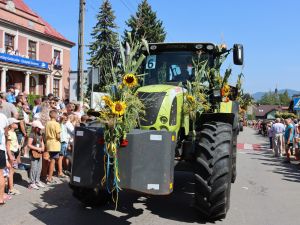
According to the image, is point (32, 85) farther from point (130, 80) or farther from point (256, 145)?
point (130, 80)

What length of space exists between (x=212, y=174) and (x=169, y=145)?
3.07ft

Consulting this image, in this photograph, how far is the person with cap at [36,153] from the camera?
8008 mm

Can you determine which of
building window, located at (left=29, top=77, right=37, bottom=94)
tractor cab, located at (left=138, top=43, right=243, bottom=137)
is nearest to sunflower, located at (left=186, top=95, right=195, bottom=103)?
tractor cab, located at (left=138, top=43, right=243, bottom=137)

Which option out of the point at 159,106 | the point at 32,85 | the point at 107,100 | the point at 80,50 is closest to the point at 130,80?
the point at 107,100

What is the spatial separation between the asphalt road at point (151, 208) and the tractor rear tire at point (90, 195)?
0.49 feet

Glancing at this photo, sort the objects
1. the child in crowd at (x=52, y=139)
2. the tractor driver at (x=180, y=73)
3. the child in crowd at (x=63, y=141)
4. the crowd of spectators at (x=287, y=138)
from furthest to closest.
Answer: the crowd of spectators at (x=287, y=138) → the child in crowd at (x=63, y=141) → the child in crowd at (x=52, y=139) → the tractor driver at (x=180, y=73)

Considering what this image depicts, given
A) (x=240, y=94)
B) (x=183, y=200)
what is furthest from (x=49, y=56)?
(x=183, y=200)

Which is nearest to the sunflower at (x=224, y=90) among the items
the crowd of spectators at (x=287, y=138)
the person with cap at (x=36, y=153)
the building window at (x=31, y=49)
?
the person with cap at (x=36, y=153)

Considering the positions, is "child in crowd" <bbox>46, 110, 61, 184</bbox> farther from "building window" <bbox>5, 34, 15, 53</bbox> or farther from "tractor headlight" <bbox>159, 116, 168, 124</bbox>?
"building window" <bbox>5, 34, 15, 53</bbox>

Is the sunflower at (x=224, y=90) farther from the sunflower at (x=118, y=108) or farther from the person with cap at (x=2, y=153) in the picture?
the person with cap at (x=2, y=153)

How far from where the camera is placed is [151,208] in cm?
661

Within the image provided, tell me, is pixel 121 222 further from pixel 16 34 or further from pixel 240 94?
pixel 16 34

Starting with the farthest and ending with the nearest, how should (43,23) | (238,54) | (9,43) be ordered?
(43,23) < (9,43) < (238,54)

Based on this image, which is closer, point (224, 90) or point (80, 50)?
point (224, 90)
